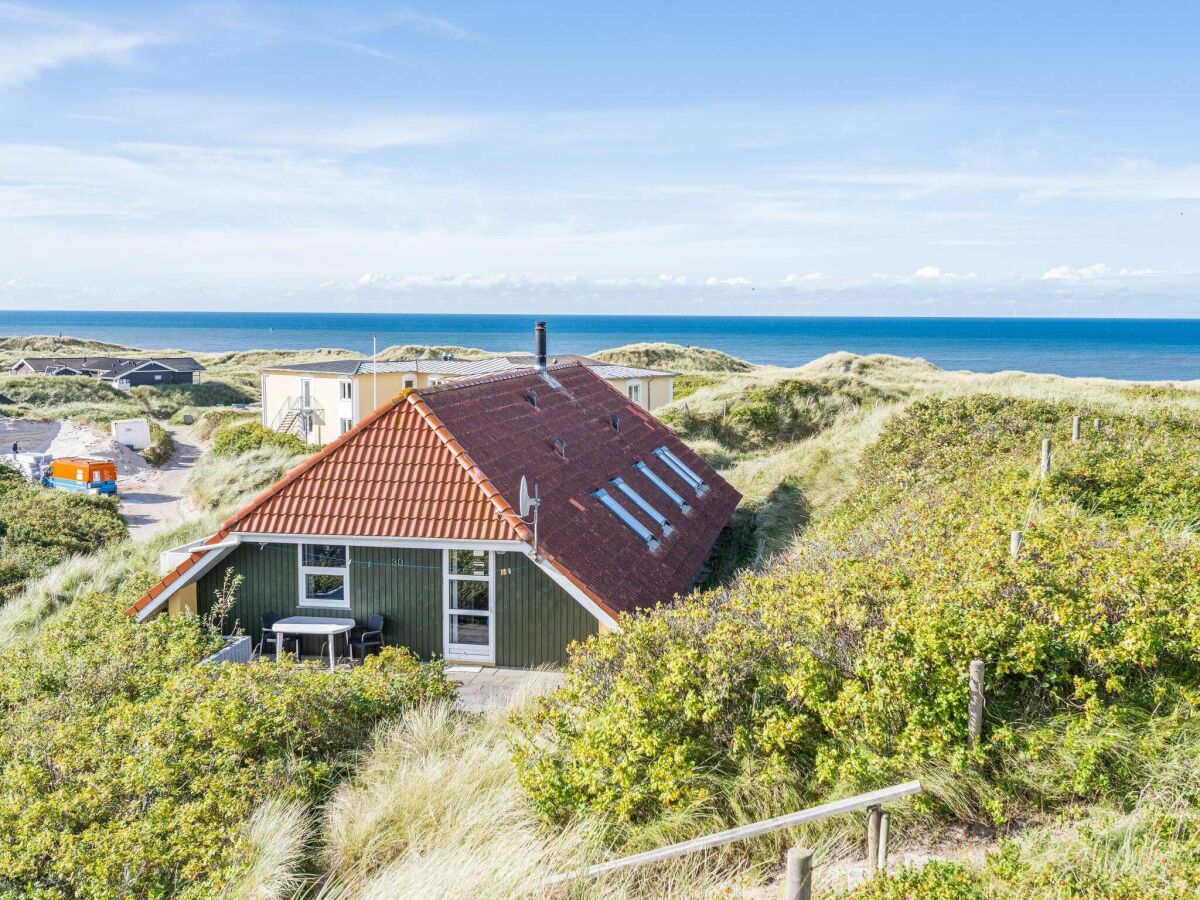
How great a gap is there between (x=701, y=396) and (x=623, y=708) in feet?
113

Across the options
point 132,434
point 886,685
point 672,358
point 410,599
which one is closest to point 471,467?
point 410,599

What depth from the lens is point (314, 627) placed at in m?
13.3

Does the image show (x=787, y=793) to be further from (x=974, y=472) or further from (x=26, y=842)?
(x=974, y=472)

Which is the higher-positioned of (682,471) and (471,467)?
(471,467)

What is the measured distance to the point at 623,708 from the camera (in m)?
7.46

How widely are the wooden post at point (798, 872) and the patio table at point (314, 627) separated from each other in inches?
381

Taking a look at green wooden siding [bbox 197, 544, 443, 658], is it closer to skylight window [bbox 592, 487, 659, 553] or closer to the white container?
skylight window [bbox 592, 487, 659, 553]

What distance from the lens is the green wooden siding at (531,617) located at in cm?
1350

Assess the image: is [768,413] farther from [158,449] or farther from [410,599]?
[158,449]

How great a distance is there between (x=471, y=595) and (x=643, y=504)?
5.31 meters

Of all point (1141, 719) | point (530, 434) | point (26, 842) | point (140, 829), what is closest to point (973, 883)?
point (1141, 719)

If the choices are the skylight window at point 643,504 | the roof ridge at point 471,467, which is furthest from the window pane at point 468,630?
the skylight window at point 643,504

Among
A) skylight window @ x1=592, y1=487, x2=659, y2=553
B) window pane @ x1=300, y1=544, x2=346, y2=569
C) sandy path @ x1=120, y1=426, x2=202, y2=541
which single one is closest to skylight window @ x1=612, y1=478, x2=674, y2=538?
skylight window @ x1=592, y1=487, x2=659, y2=553

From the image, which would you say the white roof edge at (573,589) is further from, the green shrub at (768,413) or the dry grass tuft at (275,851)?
the green shrub at (768,413)
